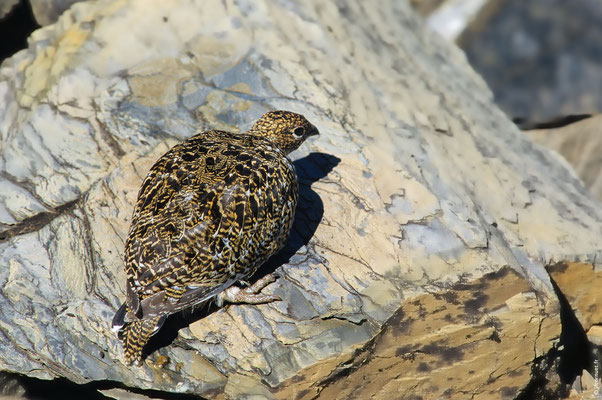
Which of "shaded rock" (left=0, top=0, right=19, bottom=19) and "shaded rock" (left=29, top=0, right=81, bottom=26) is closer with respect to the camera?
"shaded rock" (left=29, top=0, right=81, bottom=26)

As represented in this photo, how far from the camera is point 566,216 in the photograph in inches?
289

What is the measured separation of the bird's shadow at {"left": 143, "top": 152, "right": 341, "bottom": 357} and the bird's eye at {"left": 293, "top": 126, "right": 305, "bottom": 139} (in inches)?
13.5

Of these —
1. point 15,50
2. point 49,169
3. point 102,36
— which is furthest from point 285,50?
point 15,50

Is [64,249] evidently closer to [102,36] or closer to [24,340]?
[24,340]

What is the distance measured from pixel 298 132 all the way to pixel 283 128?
15 centimetres

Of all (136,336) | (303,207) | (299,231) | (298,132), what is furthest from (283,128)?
(136,336)

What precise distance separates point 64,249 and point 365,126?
3076 mm

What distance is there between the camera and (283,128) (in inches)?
263

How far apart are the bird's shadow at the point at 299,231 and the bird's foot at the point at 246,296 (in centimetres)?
11

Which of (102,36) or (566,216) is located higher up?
(102,36)

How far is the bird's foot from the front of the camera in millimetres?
5953

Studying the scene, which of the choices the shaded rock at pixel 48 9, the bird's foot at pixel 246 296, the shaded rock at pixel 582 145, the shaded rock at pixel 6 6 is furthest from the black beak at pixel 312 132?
the shaded rock at pixel 6 6

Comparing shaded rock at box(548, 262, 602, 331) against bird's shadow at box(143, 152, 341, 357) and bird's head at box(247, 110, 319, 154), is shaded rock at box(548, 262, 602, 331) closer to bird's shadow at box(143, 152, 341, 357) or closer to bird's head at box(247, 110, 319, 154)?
bird's shadow at box(143, 152, 341, 357)

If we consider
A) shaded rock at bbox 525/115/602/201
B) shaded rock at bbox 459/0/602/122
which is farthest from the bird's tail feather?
shaded rock at bbox 459/0/602/122
